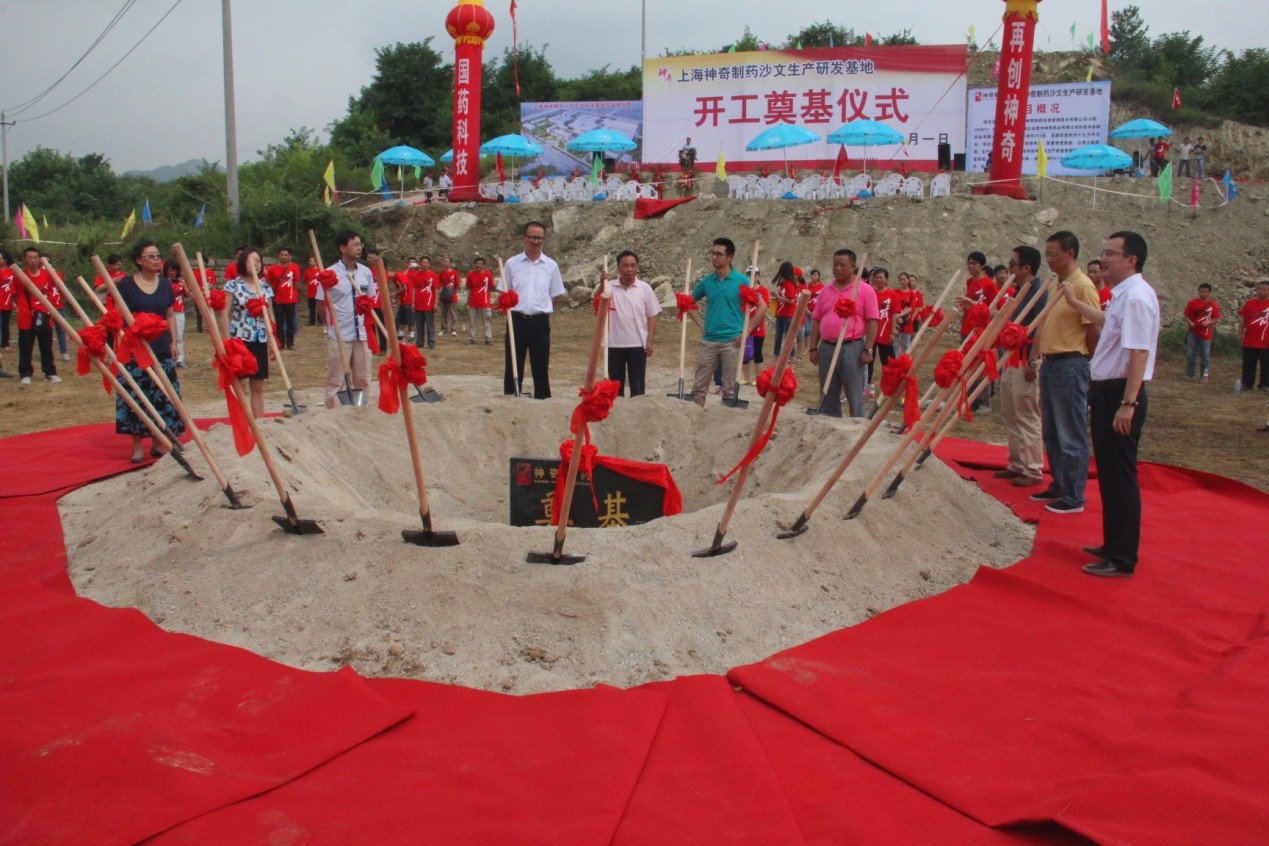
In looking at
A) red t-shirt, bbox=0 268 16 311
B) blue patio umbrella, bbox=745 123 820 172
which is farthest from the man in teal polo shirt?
blue patio umbrella, bbox=745 123 820 172

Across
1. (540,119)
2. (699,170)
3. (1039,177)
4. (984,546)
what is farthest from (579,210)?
(984,546)

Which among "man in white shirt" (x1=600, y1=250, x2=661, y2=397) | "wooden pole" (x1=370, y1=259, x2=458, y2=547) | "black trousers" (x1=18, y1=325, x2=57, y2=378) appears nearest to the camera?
"wooden pole" (x1=370, y1=259, x2=458, y2=547)

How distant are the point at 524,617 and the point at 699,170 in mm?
22029

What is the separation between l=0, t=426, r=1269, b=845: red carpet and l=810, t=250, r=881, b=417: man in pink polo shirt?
9.88ft

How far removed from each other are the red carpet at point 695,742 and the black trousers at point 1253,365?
837cm

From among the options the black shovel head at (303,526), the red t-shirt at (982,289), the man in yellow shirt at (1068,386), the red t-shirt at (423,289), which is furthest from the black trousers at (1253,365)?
the black shovel head at (303,526)

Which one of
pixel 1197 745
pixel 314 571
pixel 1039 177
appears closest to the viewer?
pixel 1197 745

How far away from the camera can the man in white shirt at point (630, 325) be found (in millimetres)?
7195

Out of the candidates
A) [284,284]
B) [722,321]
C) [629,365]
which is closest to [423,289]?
[284,284]

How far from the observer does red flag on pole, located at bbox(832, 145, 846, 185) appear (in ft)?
69.5

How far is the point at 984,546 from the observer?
4758 millimetres

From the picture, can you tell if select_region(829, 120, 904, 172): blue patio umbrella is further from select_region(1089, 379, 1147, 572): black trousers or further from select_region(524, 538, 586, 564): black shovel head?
select_region(524, 538, 586, 564): black shovel head

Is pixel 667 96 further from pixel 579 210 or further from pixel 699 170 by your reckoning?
pixel 579 210

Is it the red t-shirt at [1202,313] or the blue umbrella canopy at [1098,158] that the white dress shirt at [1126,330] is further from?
the blue umbrella canopy at [1098,158]
